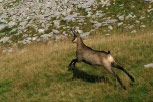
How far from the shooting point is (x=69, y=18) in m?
23.3

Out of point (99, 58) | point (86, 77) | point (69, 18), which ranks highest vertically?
point (99, 58)

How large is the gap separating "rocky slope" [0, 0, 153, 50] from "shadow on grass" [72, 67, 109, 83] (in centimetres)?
880

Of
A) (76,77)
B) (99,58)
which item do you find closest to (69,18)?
(76,77)

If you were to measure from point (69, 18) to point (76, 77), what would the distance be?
42.2ft

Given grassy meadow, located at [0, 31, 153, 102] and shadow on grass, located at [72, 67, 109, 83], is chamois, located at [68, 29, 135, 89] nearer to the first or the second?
grassy meadow, located at [0, 31, 153, 102]

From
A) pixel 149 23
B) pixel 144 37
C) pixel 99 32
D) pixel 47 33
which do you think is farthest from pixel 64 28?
pixel 144 37

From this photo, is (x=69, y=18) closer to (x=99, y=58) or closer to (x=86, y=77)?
(x=86, y=77)

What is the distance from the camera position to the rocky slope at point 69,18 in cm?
2114

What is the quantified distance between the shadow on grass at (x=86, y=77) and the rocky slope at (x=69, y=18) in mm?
8800

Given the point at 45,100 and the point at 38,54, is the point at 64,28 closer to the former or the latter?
the point at 38,54

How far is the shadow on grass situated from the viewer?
10.2 metres

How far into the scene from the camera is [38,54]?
617 inches

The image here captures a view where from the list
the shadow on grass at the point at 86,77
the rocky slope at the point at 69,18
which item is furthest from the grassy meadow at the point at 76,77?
the rocky slope at the point at 69,18

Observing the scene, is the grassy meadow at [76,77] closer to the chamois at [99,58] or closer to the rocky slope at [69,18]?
the chamois at [99,58]
